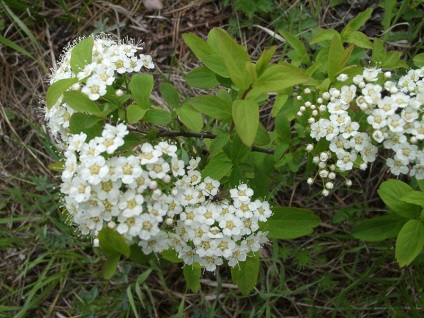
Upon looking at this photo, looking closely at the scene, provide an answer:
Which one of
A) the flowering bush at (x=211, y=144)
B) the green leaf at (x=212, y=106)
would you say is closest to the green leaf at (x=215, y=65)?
the flowering bush at (x=211, y=144)

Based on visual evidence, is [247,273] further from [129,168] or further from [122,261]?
[122,261]

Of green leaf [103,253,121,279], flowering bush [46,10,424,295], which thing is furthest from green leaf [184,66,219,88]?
green leaf [103,253,121,279]

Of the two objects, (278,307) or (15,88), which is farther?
(15,88)

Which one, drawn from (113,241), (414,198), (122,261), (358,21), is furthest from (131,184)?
(122,261)

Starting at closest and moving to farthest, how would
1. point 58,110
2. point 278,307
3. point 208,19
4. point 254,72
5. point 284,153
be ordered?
point 254,72
point 58,110
point 284,153
point 278,307
point 208,19

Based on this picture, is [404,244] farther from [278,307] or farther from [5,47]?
[5,47]

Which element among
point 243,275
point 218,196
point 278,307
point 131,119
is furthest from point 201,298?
point 131,119

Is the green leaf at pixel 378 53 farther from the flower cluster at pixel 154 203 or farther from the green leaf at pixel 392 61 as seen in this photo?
the flower cluster at pixel 154 203
